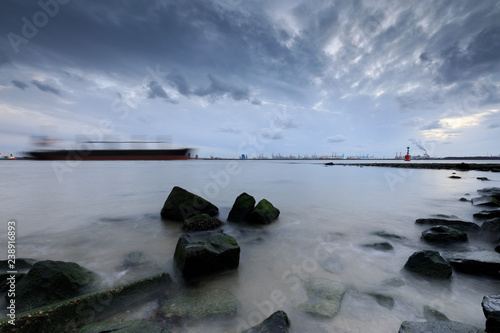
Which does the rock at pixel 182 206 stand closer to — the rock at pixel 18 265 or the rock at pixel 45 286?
the rock at pixel 18 265

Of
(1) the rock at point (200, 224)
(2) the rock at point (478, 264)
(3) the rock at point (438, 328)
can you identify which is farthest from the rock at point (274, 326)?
(1) the rock at point (200, 224)

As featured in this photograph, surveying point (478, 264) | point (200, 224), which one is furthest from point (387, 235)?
point (200, 224)

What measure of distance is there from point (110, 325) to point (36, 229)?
694cm

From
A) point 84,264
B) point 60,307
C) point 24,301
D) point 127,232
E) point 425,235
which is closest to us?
point 60,307

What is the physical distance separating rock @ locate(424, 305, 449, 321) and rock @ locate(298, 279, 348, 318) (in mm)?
1003

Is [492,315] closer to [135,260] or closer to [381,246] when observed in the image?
[381,246]

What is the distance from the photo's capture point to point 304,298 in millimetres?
3168

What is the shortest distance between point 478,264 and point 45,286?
6.78 metres

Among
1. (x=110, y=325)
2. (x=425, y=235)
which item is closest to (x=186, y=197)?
(x=110, y=325)

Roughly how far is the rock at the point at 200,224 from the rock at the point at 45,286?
3147 mm

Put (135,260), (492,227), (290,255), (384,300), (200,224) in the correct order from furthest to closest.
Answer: (200,224)
(492,227)
(290,255)
(135,260)
(384,300)

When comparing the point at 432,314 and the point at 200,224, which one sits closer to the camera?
the point at 432,314

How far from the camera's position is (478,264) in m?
3.67

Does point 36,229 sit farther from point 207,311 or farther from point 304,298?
point 304,298
